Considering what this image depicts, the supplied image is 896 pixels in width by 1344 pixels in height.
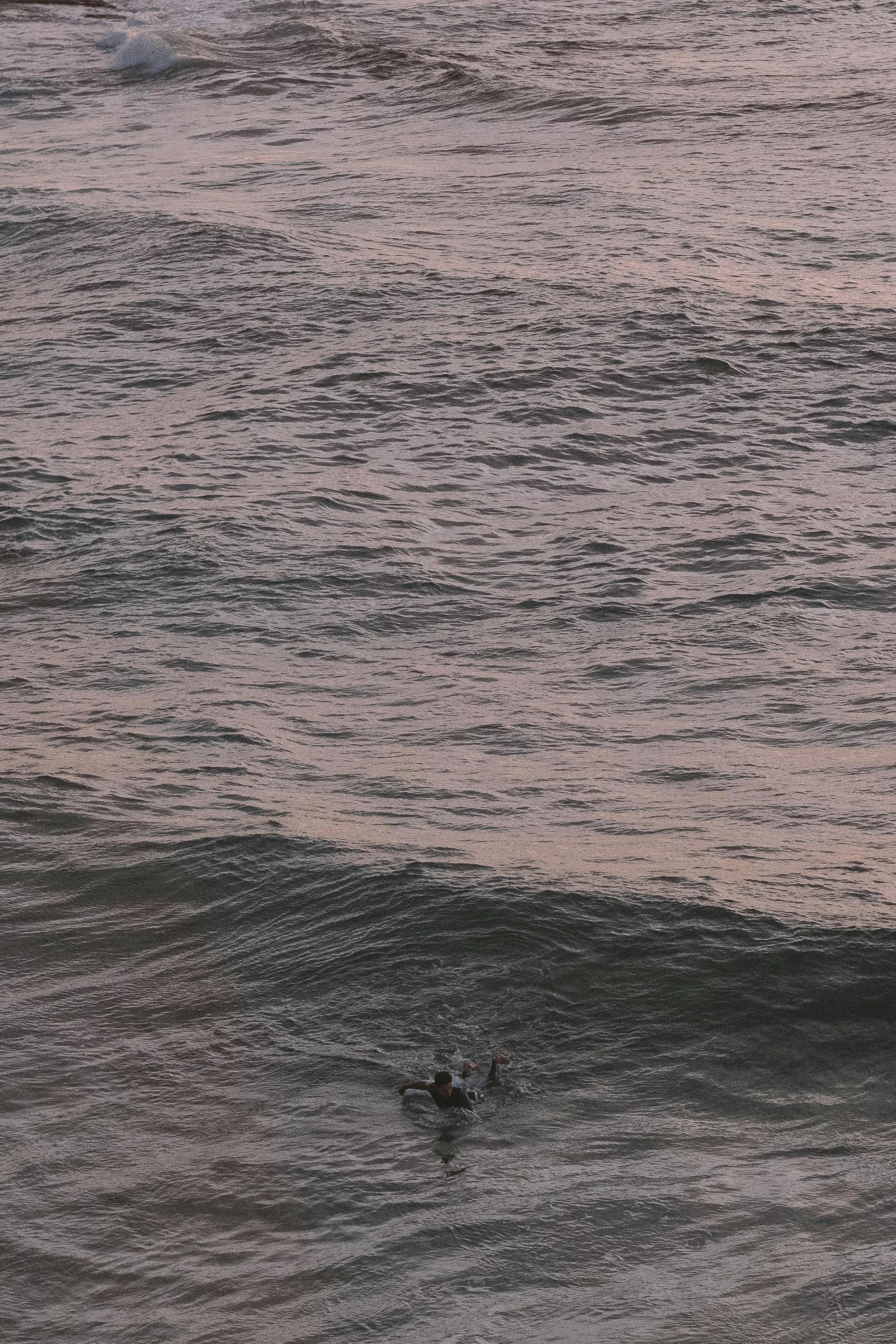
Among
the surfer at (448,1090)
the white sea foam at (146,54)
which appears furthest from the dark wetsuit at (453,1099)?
the white sea foam at (146,54)

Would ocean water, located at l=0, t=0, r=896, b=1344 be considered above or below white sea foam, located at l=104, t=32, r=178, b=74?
below

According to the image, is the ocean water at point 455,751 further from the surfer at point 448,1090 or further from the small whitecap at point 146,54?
the small whitecap at point 146,54

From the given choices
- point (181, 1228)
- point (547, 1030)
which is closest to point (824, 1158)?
point (547, 1030)

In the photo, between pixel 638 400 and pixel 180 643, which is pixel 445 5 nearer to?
pixel 638 400

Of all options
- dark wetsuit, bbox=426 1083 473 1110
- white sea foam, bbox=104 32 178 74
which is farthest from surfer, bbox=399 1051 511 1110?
white sea foam, bbox=104 32 178 74

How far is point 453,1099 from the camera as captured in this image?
3312 millimetres

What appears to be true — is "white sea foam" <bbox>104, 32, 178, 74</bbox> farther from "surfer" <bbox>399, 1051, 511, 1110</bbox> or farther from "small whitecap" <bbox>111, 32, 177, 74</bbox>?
"surfer" <bbox>399, 1051, 511, 1110</bbox>

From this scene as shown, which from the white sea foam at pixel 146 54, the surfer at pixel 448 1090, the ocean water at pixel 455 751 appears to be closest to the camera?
the ocean water at pixel 455 751

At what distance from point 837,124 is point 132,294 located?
222 inches

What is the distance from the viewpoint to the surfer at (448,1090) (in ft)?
10.8

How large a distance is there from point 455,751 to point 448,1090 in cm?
179

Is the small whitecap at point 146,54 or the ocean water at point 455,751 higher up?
the small whitecap at point 146,54

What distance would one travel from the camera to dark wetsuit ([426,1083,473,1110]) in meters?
3.31

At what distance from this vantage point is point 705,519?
6.86 m
